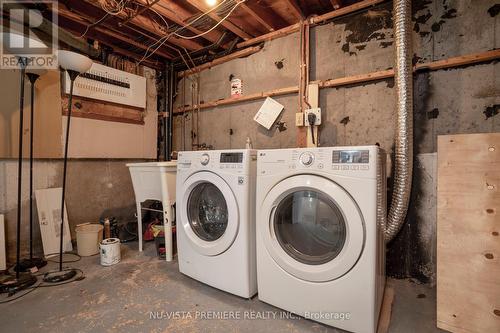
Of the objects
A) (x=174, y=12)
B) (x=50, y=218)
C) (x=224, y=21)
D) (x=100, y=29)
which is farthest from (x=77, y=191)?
(x=224, y=21)

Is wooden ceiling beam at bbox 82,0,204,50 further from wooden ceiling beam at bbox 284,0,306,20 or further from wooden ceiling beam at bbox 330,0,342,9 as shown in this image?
wooden ceiling beam at bbox 330,0,342,9

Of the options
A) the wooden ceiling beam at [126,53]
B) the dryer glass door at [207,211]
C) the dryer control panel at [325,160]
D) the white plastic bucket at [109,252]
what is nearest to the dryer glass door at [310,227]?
the dryer control panel at [325,160]

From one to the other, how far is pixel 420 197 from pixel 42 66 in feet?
10.4

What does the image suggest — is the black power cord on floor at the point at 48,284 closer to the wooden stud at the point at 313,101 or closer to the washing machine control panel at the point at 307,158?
the washing machine control panel at the point at 307,158

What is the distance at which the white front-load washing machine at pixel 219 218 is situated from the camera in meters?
1.50

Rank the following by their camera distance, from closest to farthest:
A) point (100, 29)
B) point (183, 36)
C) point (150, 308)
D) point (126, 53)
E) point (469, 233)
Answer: point (469, 233), point (150, 308), point (100, 29), point (183, 36), point (126, 53)

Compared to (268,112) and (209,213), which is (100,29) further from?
(209,213)

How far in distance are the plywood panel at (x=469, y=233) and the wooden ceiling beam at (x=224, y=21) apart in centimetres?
194

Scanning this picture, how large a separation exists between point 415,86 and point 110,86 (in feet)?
9.57

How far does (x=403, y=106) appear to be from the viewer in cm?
160

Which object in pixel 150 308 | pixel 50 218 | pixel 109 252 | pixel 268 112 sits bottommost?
pixel 150 308

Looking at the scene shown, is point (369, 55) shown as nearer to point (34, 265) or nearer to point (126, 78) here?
point (126, 78)

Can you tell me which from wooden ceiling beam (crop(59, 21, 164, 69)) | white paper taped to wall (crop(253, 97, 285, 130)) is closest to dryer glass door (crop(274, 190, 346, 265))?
white paper taped to wall (crop(253, 97, 285, 130))

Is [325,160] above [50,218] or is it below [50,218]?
above
